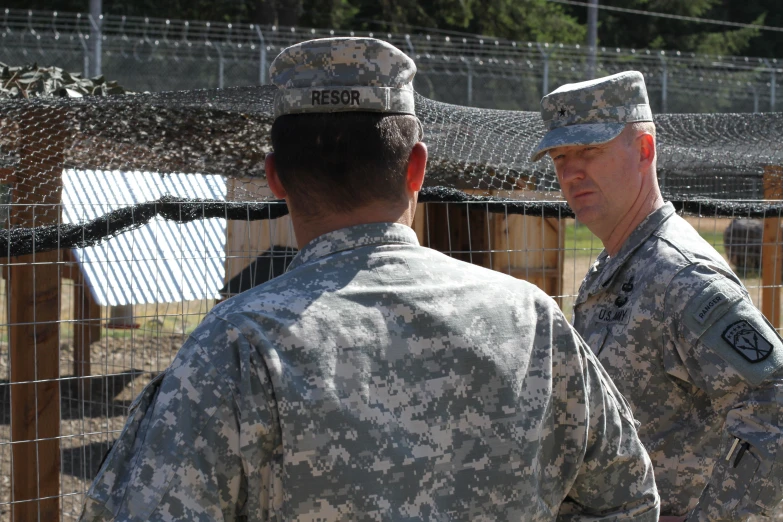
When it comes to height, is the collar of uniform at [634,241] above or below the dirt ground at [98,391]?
above

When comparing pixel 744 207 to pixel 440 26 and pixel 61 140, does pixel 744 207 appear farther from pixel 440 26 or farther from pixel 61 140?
pixel 440 26

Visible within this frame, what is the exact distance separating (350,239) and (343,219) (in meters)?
0.03

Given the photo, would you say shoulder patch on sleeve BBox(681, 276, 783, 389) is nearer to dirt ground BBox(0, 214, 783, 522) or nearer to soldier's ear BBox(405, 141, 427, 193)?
soldier's ear BBox(405, 141, 427, 193)

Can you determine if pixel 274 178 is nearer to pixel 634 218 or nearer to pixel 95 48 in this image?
pixel 634 218

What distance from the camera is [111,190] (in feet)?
14.5

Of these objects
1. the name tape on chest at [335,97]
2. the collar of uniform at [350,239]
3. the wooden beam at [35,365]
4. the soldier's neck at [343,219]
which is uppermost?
A: the name tape on chest at [335,97]

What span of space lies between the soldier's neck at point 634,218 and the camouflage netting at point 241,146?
1.02 m

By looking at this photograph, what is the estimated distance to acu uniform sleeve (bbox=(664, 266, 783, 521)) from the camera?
2.12m

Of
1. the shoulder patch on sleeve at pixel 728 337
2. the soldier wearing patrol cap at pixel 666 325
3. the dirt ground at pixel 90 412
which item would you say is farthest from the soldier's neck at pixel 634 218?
the dirt ground at pixel 90 412

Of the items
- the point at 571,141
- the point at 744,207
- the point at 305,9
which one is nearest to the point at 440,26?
the point at 305,9

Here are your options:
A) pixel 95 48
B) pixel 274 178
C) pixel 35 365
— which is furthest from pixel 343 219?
pixel 95 48

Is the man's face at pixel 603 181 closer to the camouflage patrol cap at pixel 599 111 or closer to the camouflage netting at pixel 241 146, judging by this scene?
the camouflage patrol cap at pixel 599 111

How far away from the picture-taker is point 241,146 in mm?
4875

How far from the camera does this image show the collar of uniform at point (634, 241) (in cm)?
248
